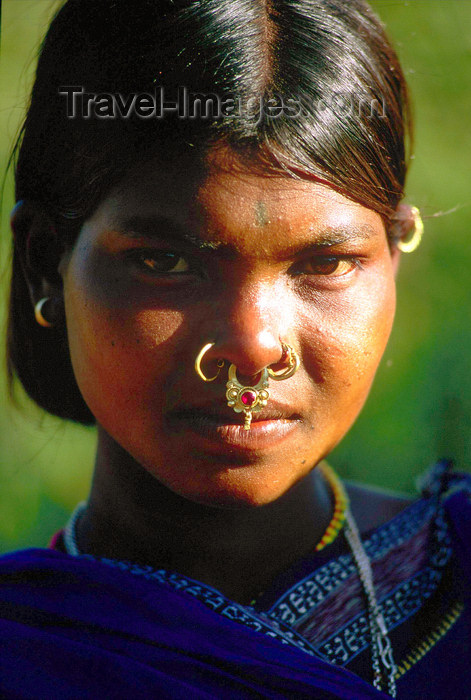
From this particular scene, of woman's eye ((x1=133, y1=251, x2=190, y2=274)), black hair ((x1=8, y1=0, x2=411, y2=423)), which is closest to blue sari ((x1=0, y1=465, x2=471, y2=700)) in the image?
woman's eye ((x1=133, y1=251, x2=190, y2=274))

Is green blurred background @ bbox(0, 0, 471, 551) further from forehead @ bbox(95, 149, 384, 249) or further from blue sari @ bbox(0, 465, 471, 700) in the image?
forehead @ bbox(95, 149, 384, 249)

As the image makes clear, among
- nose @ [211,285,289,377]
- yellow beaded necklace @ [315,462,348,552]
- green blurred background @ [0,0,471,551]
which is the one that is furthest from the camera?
green blurred background @ [0,0,471,551]

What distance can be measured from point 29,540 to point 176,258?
7.71 feet

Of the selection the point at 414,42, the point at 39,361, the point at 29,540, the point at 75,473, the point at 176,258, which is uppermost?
the point at 414,42

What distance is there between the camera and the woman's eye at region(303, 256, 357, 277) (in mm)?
1285

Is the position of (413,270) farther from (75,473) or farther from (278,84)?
(278,84)

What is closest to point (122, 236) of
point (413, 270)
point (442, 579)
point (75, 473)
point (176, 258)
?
point (176, 258)

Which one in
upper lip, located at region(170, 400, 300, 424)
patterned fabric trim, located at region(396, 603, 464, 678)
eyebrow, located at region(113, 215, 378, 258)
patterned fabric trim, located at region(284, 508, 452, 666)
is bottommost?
patterned fabric trim, located at region(396, 603, 464, 678)

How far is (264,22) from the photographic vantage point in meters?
1.26

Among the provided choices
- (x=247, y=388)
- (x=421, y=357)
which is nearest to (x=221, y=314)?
(x=247, y=388)

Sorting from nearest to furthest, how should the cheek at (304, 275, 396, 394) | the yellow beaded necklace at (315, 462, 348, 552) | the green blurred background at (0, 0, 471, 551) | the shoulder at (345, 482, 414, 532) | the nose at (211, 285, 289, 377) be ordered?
1. the nose at (211, 285, 289, 377)
2. the cheek at (304, 275, 396, 394)
3. the yellow beaded necklace at (315, 462, 348, 552)
4. the shoulder at (345, 482, 414, 532)
5. the green blurred background at (0, 0, 471, 551)

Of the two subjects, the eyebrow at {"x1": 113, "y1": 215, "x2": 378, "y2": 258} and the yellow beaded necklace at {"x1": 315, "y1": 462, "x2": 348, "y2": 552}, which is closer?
the eyebrow at {"x1": 113, "y1": 215, "x2": 378, "y2": 258}

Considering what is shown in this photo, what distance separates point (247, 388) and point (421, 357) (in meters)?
2.39

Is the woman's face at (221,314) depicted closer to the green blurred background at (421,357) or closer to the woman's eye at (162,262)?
the woman's eye at (162,262)
